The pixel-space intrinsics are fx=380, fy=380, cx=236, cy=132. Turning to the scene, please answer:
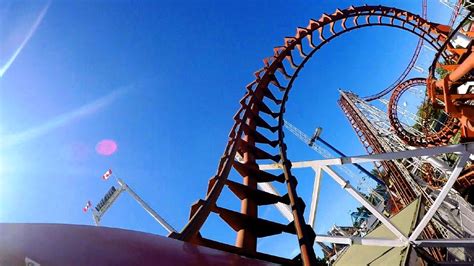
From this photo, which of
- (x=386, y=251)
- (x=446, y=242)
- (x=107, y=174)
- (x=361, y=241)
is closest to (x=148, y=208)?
(x=107, y=174)

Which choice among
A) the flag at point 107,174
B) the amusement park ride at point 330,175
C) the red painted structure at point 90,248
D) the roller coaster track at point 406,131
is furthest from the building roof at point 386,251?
the flag at point 107,174

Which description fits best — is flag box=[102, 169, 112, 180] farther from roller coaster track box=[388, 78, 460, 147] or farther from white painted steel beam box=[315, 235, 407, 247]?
roller coaster track box=[388, 78, 460, 147]

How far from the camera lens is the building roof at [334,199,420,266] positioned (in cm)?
736

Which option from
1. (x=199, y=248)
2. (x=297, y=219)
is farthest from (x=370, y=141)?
(x=199, y=248)

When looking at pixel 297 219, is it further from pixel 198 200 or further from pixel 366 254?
pixel 366 254

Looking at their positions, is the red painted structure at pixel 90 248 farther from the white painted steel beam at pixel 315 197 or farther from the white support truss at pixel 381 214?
the white painted steel beam at pixel 315 197

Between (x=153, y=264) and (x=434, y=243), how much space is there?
6.97 metres

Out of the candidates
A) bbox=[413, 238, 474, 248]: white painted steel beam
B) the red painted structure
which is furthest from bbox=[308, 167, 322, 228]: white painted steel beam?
the red painted structure

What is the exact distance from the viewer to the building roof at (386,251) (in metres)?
7.36

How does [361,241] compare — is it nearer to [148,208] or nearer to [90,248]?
[148,208]

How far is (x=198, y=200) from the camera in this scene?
12.5 ft

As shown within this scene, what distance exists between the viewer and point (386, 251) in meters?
7.88

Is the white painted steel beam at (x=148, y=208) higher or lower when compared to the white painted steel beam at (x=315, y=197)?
higher

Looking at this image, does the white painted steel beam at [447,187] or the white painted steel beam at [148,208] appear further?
the white painted steel beam at [148,208]
